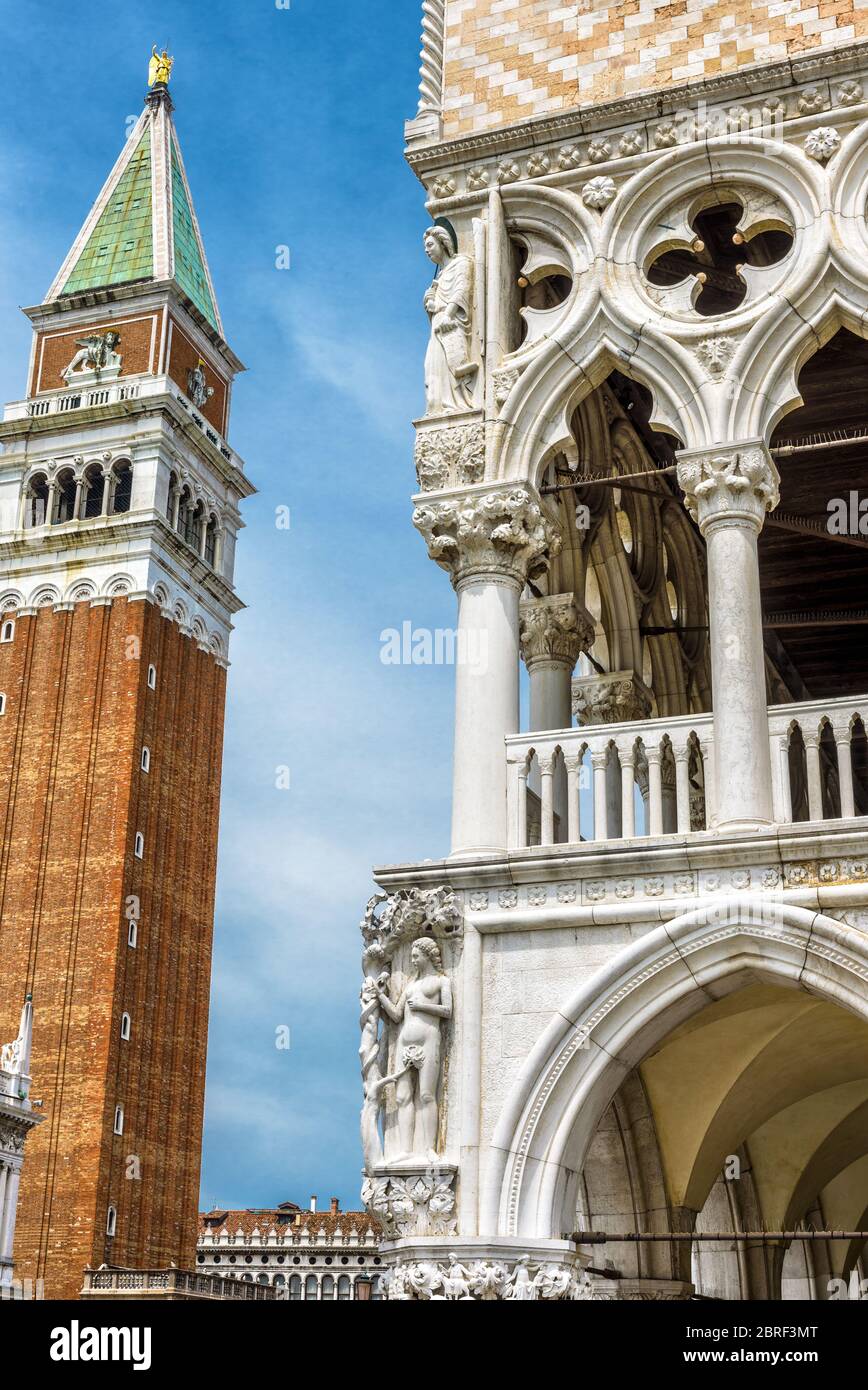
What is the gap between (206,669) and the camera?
61906 millimetres

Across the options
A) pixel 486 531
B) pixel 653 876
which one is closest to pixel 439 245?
pixel 486 531

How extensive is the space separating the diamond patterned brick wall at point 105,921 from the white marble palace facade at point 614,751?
38350 millimetres

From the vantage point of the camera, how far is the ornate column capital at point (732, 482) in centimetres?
1155

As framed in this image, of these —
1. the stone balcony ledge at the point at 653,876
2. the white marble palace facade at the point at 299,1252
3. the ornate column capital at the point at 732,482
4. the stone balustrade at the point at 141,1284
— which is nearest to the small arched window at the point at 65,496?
the stone balustrade at the point at 141,1284

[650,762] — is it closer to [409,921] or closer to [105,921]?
[409,921]

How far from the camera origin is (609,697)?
16375 mm

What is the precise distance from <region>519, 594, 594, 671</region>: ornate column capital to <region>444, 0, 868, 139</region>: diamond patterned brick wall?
3.97 m

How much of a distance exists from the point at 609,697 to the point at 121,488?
4654 centimetres

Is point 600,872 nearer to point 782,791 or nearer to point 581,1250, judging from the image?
point 782,791

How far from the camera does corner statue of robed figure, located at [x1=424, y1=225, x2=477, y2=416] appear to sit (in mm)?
12602

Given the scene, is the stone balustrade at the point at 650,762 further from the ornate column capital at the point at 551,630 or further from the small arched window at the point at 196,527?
the small arched window at the point at 196,527
